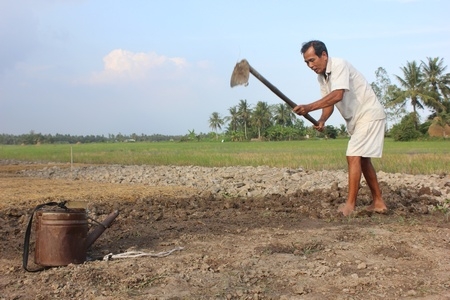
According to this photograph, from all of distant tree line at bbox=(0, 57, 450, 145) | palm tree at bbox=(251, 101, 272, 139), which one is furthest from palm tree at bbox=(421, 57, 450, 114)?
palm tree at bbox=(251, 101, 272, 139)

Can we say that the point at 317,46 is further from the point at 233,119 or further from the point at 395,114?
the point at 233,119

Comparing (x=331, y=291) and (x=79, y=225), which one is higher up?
(x=79, y=225)

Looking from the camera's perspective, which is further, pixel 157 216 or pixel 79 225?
pixel 157 216

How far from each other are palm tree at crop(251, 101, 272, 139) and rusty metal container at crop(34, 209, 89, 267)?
6885 centimetres

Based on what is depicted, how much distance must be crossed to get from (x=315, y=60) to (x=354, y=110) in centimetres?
68

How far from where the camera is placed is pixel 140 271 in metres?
3.42

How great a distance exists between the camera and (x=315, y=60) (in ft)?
17.3

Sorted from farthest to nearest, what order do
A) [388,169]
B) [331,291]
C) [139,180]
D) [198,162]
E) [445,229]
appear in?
1. [198,162]
2. [388,169]
3. [139,180]
4. [445,229]
5. [331,291]

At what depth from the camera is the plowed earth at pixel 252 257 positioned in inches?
122

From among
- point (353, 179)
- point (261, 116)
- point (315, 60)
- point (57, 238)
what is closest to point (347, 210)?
point (353, 179)

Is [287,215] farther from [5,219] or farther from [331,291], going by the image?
[5,219]

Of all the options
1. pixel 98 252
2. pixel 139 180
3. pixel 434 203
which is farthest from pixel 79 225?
pixel 139 180

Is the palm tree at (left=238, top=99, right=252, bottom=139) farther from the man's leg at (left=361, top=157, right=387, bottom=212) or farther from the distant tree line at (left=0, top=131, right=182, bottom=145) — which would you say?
the man's leg at (left=361, top=157, right=387, bottom=212)

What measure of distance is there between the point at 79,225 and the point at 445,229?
3.25 meters
